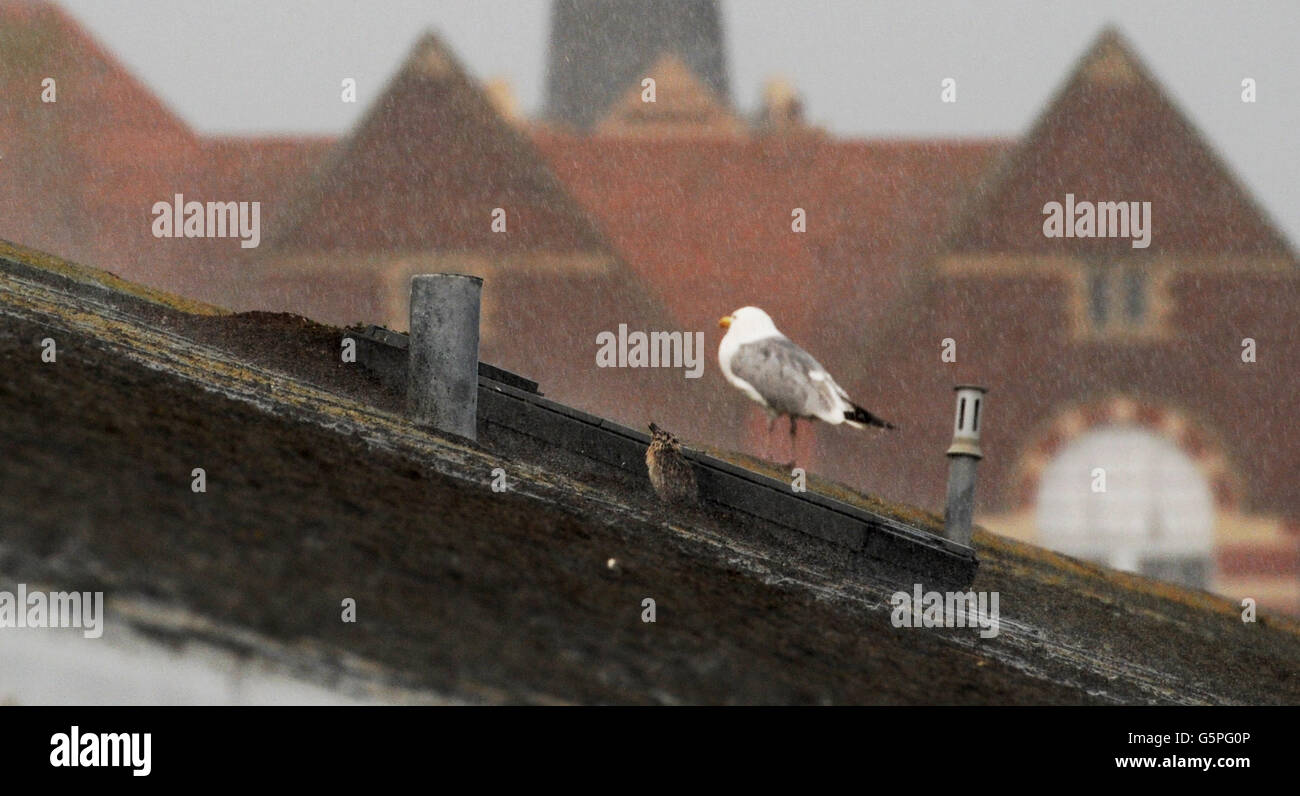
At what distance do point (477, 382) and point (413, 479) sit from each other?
A: 2.26 meters

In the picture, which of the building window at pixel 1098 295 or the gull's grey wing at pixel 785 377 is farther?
the building window at pixel 1098 295

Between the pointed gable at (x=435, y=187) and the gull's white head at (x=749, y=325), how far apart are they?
28200mm

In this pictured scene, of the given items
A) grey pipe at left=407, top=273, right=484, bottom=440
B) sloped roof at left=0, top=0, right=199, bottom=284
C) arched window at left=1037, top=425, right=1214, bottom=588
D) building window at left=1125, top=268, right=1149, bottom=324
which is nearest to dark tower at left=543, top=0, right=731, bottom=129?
sloped roof at left=0, top=0, right=199, bottom=284

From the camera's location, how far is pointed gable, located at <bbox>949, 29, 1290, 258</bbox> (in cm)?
4019

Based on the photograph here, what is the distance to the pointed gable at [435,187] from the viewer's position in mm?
40938

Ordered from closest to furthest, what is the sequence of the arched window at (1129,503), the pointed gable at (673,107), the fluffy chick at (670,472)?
the fluffy chick at (670,472)
the arched window at (1129,503)
the pointed gable at (673,107)

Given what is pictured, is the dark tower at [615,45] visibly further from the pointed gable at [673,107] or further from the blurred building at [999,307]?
the blurred building at [999,307]

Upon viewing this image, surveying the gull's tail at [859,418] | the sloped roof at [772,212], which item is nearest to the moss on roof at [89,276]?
the gull's tail at [859,418]

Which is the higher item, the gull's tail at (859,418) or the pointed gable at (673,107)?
the pointed gable at (673,107)

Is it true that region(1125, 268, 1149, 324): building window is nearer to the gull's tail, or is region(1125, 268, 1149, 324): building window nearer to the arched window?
the arched window

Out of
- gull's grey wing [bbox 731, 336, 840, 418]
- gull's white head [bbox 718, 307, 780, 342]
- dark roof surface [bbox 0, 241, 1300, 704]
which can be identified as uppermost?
gull's white head [bbox 718, 307, 780, 342]

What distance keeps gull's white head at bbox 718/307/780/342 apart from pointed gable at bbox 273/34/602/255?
28200 mm

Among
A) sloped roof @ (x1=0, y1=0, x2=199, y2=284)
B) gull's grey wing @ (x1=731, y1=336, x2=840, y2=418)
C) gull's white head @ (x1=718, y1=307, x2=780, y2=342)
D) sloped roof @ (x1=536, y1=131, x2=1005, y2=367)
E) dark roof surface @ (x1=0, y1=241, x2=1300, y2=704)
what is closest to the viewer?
dark roof surface @ (x1=0, y1=241, x2=1300, y2=704)

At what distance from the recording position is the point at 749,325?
1306 centimetres
